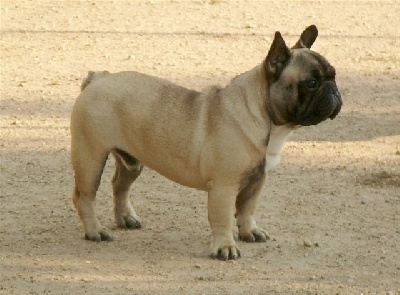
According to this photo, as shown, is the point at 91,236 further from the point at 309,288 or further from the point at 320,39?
the point at 320,39

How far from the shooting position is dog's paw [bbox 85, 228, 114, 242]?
8.12 meters

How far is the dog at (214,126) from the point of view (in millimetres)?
7637

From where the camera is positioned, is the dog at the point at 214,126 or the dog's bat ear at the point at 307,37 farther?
the dog's bat ear at the point at 307,37

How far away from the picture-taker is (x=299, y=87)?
7617 millimetres

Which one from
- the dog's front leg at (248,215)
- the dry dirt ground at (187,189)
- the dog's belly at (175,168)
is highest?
the dog's belly at (175,168)

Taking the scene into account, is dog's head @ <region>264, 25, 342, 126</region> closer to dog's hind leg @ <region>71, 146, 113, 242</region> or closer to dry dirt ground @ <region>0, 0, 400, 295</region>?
dry dirt ground @ <region>0, 0, 400, 295</region>

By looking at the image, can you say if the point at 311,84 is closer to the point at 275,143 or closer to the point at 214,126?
the point at 275,143

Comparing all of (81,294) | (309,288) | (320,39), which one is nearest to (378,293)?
(309,288)

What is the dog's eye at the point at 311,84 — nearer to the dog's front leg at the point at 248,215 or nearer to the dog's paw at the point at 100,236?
the dog's front leg at the point at 248,215

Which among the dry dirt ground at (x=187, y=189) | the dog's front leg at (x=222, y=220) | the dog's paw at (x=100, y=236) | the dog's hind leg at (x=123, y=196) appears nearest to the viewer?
the dry dirt ground at (x=187, y=189)

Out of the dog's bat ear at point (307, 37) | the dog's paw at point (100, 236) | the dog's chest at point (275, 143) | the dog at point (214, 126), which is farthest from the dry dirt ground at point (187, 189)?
the dog's bat ear at point (307, 37)

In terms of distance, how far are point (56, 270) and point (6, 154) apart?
301cm

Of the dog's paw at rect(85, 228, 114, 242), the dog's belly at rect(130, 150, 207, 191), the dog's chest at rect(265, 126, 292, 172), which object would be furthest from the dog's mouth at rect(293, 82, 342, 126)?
the dog's paw at rect(85, 228, 114, 242)

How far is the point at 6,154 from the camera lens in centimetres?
1027
